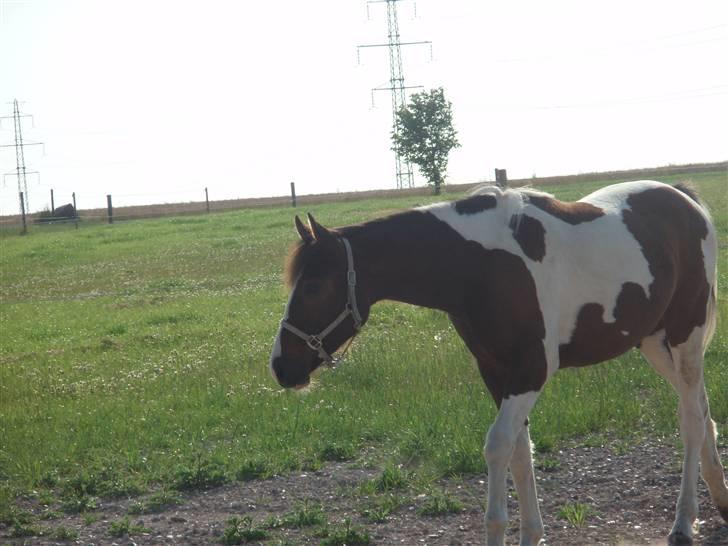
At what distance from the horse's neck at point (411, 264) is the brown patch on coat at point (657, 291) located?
0.75 m

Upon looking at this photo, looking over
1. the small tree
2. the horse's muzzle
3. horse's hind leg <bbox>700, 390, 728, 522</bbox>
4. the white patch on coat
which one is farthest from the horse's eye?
the small tree

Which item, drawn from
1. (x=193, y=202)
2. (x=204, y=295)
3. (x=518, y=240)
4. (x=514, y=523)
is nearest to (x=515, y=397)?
(x=518, y=240)

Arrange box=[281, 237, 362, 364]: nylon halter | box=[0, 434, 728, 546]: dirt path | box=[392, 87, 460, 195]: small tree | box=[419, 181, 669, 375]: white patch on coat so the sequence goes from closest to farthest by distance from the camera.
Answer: box=[281, 237, 362, 364]: nylon halter → box=[419, 181, 669, 375]: white patch on coat → box=[0, 434, 728, 546]: dirt path → box=[392, 87, 460, 195]: small tree

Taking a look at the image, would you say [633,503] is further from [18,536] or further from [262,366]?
[262,366]

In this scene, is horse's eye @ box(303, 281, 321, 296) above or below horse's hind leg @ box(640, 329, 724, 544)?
above

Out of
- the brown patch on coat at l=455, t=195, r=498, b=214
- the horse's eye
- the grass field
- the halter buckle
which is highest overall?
the brown patch on coat at l=455, t=195, r=498, b=214

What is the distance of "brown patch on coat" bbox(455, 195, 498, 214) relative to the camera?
5.46 m

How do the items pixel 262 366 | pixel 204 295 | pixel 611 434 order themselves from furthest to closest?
1. pixel 204 295
2. pixel 262 366
3. pixel 611 434

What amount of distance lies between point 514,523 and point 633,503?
0.83 metres

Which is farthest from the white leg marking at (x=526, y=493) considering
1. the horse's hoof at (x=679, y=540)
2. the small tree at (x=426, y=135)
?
the small tree at (x=426, y=135)

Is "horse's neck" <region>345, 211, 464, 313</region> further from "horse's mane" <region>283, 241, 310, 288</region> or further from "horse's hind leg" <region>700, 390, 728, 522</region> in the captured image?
"horse's hind leg" <region>700, 390, 728, 522</region>

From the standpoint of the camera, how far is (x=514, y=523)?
19.7 ft

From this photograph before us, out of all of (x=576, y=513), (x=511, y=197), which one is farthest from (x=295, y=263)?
(x=576, y=513)

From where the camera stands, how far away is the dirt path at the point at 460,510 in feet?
19.1
